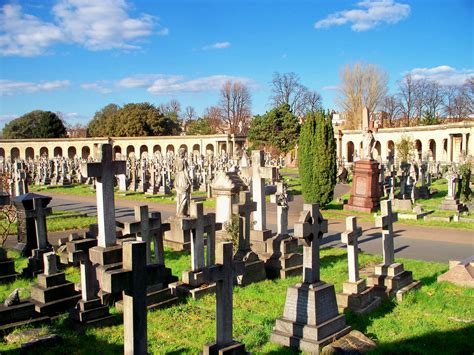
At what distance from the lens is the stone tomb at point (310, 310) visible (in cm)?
572

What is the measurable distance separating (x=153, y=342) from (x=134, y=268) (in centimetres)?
233

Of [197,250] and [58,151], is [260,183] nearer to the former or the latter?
[197,250]

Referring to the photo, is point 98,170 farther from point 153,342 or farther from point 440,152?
point 440,152

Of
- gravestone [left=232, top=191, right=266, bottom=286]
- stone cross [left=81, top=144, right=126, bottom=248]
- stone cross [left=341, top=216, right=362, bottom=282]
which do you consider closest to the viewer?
stone cross [left=341, top=216, right=362, bottom=282]

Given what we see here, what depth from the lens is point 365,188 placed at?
19.8 metres

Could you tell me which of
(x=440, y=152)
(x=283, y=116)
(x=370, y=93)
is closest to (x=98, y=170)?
(x=283, y=116)

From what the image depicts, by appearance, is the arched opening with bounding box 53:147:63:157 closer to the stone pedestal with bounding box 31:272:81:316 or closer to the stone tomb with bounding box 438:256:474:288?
the stone pedestal with bounding box 31:272:81:316

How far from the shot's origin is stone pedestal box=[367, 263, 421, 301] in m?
A: 7.76

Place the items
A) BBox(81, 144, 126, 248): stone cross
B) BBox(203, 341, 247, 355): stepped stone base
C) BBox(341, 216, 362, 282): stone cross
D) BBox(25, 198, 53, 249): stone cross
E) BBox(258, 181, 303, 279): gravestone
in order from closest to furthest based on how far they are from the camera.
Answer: BBox(203, 341, 247, 355): stepped stone base
BBox(341, 216, 362, 282): stone cross
BBox(81, 144, 126, 248): stone cross
BBox(258, 181, 303, 279): gravestone
BBox(25, 198, 53, 249): stone cross

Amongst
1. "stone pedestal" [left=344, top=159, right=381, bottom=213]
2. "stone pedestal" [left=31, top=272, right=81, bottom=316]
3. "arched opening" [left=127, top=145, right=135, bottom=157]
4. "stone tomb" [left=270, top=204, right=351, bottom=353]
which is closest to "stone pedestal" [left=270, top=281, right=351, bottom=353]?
"stone tomb" [left=270, top=204, right=351, bottom=353]

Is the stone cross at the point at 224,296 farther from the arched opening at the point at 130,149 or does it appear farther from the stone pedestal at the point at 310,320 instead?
the arched opening at the point at 130,149

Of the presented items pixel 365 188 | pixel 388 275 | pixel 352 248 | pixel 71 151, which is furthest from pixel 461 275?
pixel 71 151

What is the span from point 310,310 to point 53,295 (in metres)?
4.23

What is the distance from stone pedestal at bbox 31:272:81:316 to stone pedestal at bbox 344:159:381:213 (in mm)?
14652
